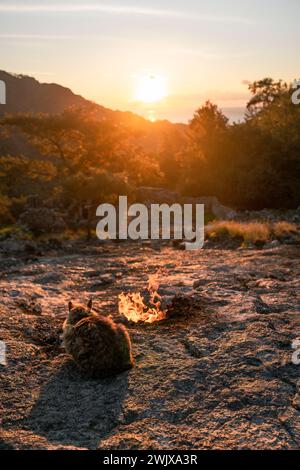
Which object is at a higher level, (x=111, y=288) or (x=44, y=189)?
(x=44, y=189)

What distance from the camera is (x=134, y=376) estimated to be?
5.15m

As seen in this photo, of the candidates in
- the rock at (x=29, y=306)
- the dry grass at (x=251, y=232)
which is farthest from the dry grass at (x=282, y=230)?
the rock at (x=29, y=306)

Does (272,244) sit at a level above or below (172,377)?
above

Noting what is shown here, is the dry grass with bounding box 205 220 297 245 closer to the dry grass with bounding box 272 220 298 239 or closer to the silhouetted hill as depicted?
the dry grass with bounding box 272 220 298 239

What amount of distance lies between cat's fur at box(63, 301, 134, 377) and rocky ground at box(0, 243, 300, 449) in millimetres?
133

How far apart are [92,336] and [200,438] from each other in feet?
5.68

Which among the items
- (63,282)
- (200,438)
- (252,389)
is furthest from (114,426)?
(63,282)

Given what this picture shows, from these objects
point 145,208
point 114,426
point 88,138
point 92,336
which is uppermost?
point 88,138

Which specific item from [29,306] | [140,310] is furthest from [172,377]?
[29,306]

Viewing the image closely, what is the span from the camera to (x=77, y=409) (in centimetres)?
455

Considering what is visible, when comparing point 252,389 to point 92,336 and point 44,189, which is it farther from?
point 44,189

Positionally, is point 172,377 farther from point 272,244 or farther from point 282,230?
point 282,230

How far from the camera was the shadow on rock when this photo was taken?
13.4ft

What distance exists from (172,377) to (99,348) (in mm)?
908
